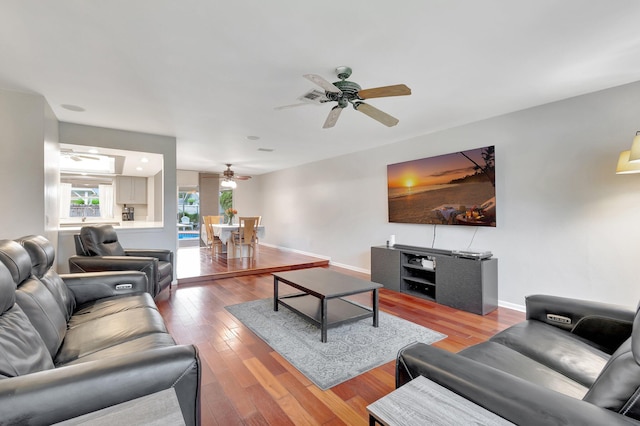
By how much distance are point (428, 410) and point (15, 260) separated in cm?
223

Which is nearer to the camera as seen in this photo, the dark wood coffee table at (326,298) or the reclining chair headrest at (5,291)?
the reclining chair headrest at (5,291)

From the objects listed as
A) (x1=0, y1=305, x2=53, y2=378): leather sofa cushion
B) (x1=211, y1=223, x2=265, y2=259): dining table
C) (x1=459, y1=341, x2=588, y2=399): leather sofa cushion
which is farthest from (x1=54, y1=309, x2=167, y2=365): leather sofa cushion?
(x1=211, y1=223, x2=265, y2=259): dining table

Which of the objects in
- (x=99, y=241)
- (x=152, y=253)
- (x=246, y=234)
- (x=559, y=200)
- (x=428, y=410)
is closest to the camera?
(x=428, y=410)

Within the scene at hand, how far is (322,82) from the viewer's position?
A: 2.17m

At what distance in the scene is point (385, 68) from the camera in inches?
96.3

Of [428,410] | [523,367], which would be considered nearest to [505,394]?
[428,410]

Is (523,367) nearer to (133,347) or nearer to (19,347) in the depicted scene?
(133,347)

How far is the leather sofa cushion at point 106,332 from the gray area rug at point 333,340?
42.9 inches

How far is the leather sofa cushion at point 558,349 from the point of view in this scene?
55.4 inches

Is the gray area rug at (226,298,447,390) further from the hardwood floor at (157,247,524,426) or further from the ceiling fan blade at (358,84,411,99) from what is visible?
the ceiling fan blade at (358,84,411,99)

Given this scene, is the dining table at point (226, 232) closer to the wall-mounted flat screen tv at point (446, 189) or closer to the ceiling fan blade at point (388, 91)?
the wall-mounted flat screen tv at point (446, 189)

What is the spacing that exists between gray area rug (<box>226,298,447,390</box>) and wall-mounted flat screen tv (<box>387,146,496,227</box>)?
1.75 m

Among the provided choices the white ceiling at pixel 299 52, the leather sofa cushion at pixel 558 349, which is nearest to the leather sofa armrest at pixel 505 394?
the leather sofa cushion at pixel 558 349

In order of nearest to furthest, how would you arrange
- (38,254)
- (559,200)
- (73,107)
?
(38,254)
(559,200)
(73,107)
